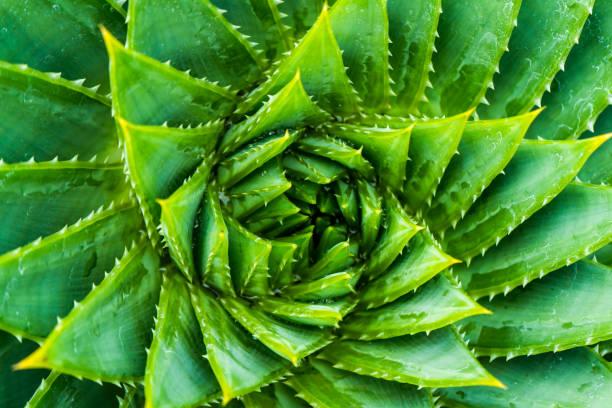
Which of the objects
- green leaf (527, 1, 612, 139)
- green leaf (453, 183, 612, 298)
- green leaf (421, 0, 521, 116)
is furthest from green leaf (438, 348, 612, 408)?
green leaf (421, 0, 521, 116)

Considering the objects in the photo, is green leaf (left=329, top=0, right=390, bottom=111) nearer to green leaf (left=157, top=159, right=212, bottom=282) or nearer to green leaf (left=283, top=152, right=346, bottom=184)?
green leaf (left=283, top=152, right=346, bottom=184)

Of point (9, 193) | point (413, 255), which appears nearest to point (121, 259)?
point (9, 193)

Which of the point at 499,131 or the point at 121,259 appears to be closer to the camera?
the point at 121,259

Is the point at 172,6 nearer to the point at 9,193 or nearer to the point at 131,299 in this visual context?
the point at 9,193

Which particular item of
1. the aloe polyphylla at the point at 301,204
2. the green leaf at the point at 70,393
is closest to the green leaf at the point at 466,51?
the aloe polyphylla at the point at 301,204

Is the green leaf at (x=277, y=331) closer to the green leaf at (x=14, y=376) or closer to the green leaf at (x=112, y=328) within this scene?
the green leaf at (x=112, y=328)

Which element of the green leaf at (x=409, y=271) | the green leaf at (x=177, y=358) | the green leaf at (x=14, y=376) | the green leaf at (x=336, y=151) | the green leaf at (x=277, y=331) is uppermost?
the green leaf at (x=336, y=151)
